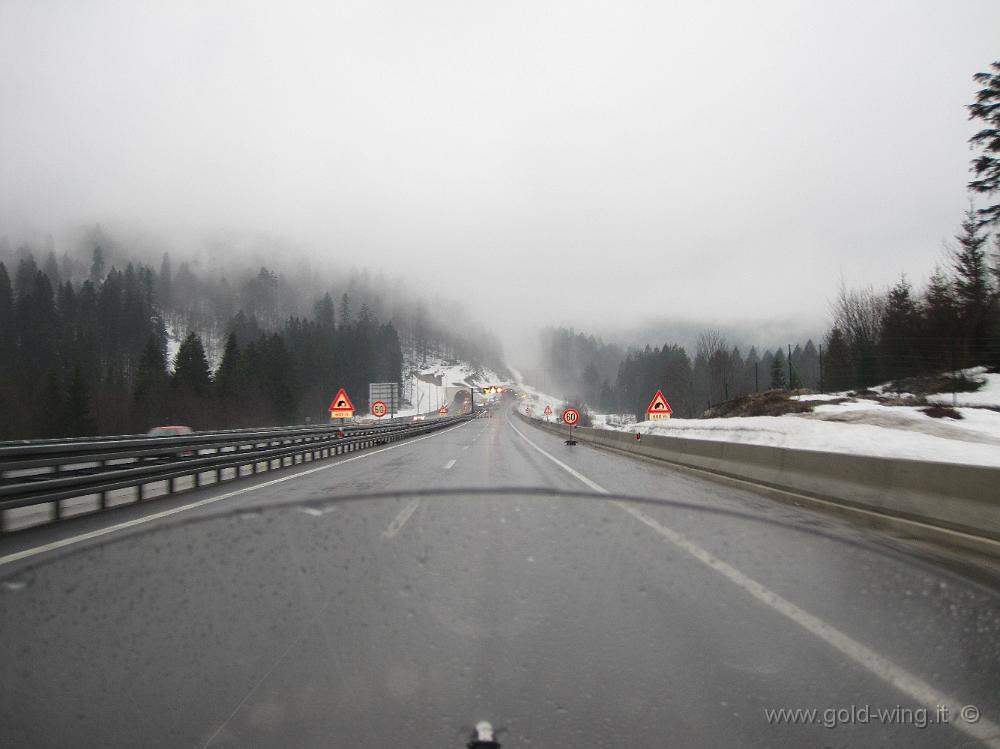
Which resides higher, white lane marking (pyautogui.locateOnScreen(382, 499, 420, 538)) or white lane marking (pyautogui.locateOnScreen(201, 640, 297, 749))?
white lane marking (pyautogui.locateOnScreen(201, 640, 297, 749))

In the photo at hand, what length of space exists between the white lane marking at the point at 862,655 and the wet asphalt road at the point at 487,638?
1 cm

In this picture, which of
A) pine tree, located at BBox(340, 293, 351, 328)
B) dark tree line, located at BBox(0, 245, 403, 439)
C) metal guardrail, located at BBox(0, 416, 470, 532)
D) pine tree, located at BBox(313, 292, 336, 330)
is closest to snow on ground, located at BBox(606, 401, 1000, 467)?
metal guardrail, located at BBox(0, 416, 470, 532)

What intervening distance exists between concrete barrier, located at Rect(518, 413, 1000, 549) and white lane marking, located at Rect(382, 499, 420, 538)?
6.24 meters

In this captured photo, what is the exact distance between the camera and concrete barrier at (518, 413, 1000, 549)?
6.19 metres

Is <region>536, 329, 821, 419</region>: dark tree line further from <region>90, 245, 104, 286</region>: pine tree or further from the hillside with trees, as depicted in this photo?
<region>90, 245, 104, 286</region>: pine tree

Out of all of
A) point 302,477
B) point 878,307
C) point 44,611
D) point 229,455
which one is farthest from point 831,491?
point 878,307

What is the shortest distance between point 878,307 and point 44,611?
74.2 m

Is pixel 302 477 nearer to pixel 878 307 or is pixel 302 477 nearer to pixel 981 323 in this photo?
pixel 981 323

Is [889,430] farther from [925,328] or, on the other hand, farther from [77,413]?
[77,413]

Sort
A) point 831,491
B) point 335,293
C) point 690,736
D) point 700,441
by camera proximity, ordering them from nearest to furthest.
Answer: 1. point 690,736
2. point 831,491
3. point 700,441
4. point 335,293

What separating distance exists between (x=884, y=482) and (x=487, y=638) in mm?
6888

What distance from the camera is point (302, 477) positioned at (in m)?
13.8

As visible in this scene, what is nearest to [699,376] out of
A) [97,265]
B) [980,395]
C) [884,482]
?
[980,395]

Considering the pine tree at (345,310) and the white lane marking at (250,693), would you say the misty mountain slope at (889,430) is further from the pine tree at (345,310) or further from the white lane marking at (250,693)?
the pine tree at (345,310)
